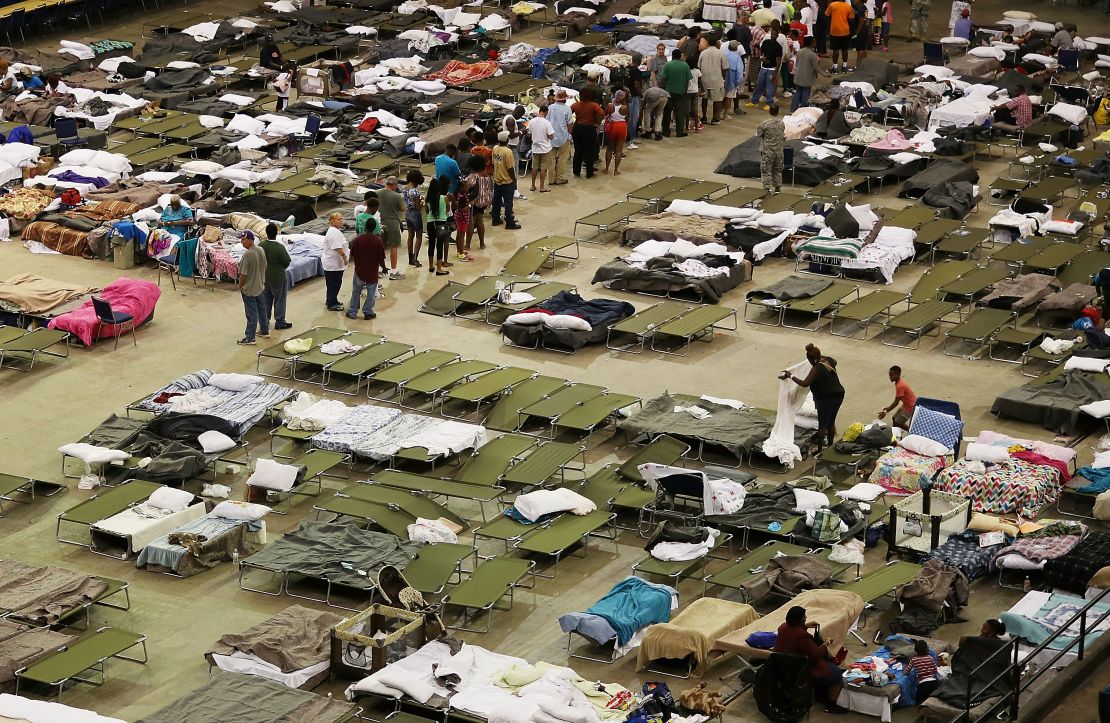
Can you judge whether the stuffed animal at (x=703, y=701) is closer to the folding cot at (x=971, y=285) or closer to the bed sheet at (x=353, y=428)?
the bed sheet at (x=353, y=428)

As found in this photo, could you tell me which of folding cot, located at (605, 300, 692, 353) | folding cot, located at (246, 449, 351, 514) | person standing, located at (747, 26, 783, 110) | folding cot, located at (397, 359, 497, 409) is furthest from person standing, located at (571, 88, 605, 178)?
folding cot, located at (246, 449, 351, 514)

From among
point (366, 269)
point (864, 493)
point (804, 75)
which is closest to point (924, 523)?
point (864, 493)

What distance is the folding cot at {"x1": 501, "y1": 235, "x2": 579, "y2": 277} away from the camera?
24.5 meters

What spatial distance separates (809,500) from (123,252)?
37.3ft

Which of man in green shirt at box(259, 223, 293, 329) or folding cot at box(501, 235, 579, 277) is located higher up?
man in green shirt at box(259, 223, 293, 329)

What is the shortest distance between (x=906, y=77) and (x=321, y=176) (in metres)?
13.5

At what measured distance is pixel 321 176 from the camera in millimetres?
27859

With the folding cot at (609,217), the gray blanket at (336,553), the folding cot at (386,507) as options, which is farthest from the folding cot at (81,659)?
the folding cot at (609,217)

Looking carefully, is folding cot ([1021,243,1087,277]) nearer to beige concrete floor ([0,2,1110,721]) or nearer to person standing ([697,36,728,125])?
beige concrete floor ([0,2,1110,721])

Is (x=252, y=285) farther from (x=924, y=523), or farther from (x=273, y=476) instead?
(x=924, y=523)

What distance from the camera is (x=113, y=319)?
22297 millimetres

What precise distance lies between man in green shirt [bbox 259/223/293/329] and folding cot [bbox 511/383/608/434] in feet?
13.3

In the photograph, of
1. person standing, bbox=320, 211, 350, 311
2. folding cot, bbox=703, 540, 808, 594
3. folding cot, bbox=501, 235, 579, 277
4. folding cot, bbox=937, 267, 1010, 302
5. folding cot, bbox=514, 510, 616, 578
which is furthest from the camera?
folding cot, bbox=501, 235, 579, 277

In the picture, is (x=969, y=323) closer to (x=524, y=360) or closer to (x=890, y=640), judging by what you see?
(x=524, y=360)
